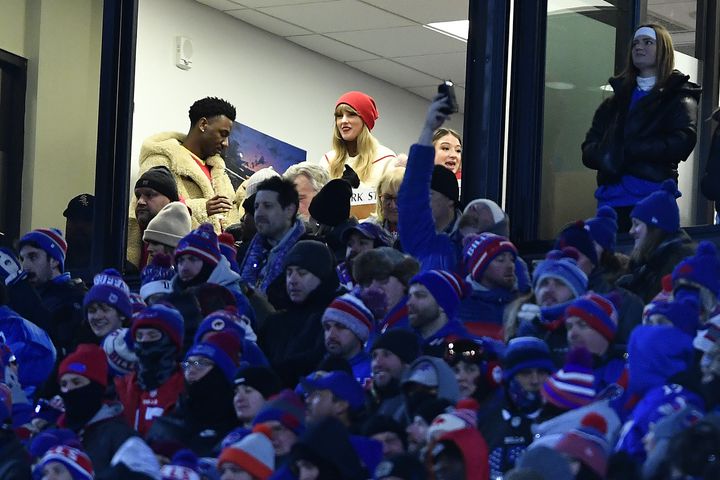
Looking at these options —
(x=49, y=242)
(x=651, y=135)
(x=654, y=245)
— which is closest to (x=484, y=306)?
(x=654, y=245)

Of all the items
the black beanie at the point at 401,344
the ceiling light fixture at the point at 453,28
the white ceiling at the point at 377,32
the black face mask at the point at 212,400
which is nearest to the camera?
the black beanie at the point at 401,344

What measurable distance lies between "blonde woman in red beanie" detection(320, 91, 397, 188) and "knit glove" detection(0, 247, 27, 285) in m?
1.92

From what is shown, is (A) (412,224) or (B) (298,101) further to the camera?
(B) (298,101)

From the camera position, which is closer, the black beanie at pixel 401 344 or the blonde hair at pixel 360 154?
the black beanie at pixel 401 344

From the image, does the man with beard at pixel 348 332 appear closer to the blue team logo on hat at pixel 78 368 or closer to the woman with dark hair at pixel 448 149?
the blue team logo on hat at pixel 78 368

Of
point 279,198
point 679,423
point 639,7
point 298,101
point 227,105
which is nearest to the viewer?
point 679,423

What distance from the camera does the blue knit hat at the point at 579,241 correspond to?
30.8ft

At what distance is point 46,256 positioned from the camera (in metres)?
11.5

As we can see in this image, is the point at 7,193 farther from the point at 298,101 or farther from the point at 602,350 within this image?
the point at 602,350

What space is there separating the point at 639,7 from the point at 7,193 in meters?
4.74

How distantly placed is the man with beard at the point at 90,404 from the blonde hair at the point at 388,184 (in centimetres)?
209

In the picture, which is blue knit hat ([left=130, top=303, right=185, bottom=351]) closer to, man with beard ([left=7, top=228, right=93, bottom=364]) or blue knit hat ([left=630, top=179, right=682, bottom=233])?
man with beard ([left=7, top=228, right=93, bottom=364])

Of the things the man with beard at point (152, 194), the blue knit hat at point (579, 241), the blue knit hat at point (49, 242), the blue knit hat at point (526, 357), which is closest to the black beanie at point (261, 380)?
the blue knit hat at point (526, 357)

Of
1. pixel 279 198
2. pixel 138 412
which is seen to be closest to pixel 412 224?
pixel 279 198
